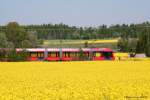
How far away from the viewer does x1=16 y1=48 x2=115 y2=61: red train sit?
289ft

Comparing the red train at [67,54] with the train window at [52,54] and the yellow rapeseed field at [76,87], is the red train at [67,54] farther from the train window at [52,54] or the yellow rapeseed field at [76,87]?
the yellow rapeseed field at [76,87]

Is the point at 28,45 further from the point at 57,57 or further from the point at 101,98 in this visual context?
the point at 101,98

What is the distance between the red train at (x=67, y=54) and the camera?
8812 cm

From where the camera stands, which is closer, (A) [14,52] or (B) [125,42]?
(A) [14,52]

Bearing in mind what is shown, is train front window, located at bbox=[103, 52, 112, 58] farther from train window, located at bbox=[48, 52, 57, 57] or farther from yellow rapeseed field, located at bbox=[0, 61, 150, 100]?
yellow rapeseed field, located at bbox=[0, 61, 150, 100]

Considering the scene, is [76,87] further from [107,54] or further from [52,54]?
[107,54]

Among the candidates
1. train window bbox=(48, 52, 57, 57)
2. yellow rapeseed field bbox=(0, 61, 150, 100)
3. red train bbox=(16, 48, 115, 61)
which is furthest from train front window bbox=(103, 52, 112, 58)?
yellow rapeseed field bbox=(0, 61, 150, 100)

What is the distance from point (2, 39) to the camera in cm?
13262

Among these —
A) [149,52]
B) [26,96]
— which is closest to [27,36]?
[149,52]

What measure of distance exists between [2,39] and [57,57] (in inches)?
1876

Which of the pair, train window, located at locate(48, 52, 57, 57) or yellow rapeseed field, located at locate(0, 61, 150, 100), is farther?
train window, located at locate(48, 52, 57, 57)

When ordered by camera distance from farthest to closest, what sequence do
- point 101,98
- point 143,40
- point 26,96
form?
point 143,40
point 26,96
point 101,98

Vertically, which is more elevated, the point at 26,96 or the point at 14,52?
the point at 26,96

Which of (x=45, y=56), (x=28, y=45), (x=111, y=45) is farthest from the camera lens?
(x=111, y=45)
